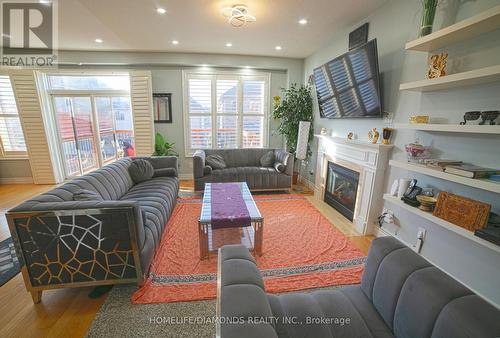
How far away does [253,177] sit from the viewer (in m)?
3.98

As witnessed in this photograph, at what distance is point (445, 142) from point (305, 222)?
1.77m

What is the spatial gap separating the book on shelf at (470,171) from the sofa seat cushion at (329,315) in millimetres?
1141

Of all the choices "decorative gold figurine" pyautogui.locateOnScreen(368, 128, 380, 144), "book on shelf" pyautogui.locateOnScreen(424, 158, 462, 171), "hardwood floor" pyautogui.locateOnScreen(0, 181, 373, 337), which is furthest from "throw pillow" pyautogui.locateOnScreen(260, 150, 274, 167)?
"hardwood floor" pyautogui.locateOnScreen(0, 181, 373, 337)

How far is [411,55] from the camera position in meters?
2.12

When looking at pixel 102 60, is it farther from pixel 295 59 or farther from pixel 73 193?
pixel 295 59

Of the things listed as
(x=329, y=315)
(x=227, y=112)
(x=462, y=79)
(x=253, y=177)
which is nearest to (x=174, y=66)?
(x=227, y=112)

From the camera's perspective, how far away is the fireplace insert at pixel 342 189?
3.02 metres

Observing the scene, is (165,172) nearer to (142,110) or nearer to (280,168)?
(142,110)

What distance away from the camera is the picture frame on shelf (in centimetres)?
459

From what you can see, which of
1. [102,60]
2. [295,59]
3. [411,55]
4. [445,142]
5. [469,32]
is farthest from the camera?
[295,59]

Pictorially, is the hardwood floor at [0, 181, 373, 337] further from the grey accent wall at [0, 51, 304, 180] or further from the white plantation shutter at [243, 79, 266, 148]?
the white plantation shutter at [243, 79, 266, 148]

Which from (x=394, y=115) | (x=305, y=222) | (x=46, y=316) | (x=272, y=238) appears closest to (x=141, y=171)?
(x=46, y=316)

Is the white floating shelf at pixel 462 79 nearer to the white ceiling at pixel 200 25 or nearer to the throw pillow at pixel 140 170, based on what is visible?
the white ceiling at pixel 200 25

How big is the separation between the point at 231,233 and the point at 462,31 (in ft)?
9.03
